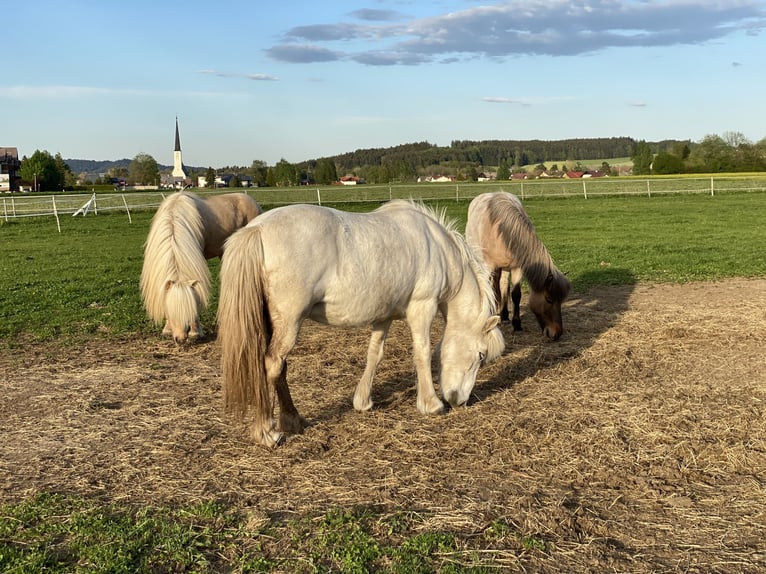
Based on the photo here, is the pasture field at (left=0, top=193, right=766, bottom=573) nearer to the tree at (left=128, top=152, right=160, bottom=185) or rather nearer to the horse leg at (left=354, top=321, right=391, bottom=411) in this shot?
the horse leg at (left=354, top=321, right=391, bottom=411)

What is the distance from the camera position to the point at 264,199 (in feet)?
142

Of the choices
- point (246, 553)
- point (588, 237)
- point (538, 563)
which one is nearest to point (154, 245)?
point (246, 553)

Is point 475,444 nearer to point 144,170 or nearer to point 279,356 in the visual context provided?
point 279,356

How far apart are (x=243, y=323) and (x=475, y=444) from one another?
6.62 feet

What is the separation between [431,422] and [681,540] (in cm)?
237

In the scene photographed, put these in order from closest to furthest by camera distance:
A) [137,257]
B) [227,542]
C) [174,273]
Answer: [227,542] → [174,273] → [137,257]

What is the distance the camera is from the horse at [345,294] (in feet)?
15.3

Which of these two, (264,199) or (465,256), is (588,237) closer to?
(465,256)

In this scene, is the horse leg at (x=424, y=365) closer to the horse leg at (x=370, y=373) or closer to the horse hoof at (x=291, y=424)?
the horse leg at (x=370, y=373)

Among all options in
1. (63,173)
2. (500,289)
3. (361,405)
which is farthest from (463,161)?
(361,405)

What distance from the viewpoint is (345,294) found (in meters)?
5.02

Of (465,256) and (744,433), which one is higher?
(465,256)

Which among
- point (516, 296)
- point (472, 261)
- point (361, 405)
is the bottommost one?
point (361, 405)

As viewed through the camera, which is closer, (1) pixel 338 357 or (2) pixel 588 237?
(1) pixel 338 357
